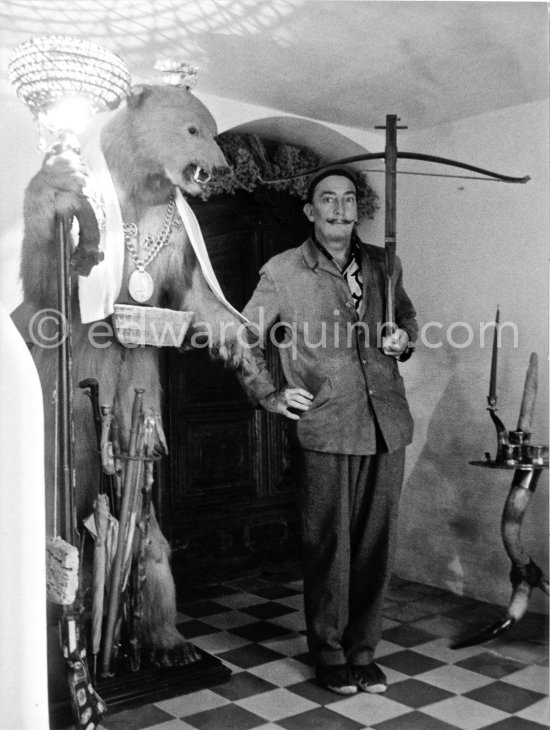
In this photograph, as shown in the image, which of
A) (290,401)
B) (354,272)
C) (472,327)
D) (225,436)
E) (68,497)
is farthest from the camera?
(225,436)

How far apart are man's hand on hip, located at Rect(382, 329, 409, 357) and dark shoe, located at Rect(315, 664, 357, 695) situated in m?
0.86

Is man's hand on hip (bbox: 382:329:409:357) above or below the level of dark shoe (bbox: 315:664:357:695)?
above

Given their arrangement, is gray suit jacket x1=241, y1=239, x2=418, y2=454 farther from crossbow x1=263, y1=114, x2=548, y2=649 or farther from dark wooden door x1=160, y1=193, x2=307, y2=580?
dark wooden door x1=160, y1=193, x2=307, y2=580

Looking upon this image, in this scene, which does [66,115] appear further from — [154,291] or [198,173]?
[154,291]

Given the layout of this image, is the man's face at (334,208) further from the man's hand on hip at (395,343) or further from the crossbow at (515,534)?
the man's hand on hip at (395,343)

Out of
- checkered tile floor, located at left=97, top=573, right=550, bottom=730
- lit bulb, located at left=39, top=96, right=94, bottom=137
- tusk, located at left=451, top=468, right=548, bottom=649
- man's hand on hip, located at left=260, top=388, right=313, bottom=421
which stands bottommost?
checkered tile floor, located at left=97, top=573, right=550, bottom=730

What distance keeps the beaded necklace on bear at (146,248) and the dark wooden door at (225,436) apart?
0.52 meters

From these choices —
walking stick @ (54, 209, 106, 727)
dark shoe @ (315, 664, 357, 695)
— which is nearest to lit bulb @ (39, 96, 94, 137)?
walking stick @ (54, 209, 106, 727)

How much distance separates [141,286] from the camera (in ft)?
6.39

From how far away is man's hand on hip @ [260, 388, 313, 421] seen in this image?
2027 millimetres

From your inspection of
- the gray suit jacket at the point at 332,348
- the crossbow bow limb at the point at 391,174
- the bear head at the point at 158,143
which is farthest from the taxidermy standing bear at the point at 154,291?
the crossbow bow limb at the point at 391,174

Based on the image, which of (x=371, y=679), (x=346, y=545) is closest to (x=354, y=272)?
(x=346, y=545)

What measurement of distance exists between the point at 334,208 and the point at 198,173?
1.30ft

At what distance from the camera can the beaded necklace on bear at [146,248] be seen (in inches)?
76.0
